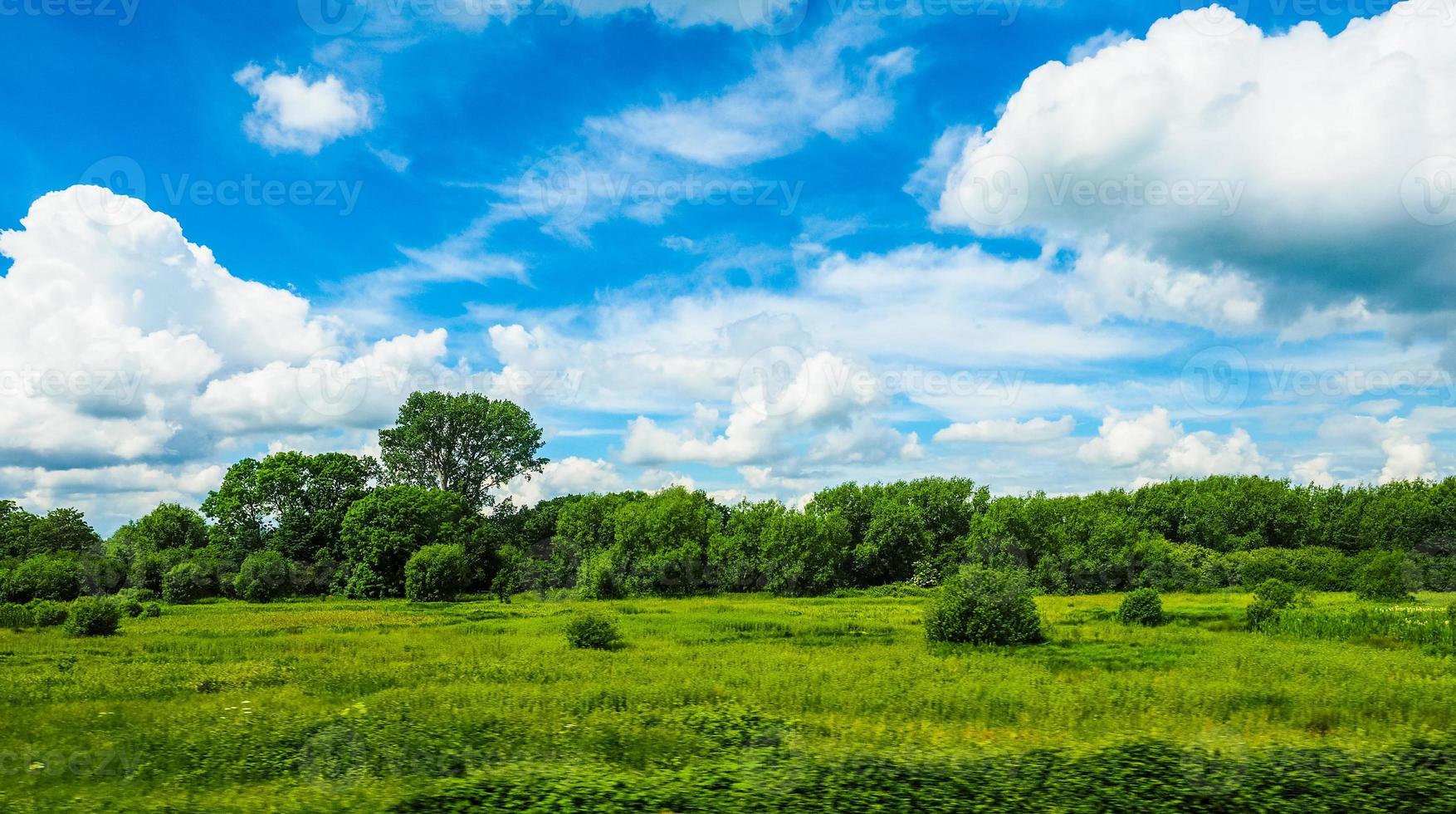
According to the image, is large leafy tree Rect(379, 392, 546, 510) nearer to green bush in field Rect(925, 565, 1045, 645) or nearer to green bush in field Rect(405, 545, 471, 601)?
green bush in field Rect(405, 545, 471, 601)

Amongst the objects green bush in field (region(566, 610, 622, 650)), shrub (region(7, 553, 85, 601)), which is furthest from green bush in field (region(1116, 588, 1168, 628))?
shrub (region(7, 553, 85, 601))

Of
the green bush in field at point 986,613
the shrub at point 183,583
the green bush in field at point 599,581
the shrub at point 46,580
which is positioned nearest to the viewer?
the green bush in field at point 986,613

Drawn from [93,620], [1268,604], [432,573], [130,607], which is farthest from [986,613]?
[432,573]

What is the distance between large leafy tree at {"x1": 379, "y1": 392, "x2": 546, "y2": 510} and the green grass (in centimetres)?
4720

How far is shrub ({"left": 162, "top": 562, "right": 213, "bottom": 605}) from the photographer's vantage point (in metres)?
Answer: 60.9

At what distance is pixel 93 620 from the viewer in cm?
3272

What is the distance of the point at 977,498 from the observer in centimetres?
8669

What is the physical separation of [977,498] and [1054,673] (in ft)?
218

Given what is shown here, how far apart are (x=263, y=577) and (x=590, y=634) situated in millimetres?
46626

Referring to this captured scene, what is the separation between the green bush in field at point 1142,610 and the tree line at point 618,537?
2002 centimetres

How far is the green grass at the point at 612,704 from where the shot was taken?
A: 41.5 feet

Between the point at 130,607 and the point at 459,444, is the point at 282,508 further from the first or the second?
the point at 130,607

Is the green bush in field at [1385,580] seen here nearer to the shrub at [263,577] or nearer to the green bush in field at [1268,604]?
the green bush in field at [1268,604]

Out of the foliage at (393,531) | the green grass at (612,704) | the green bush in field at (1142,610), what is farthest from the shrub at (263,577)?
the green bush in field at (1142,610)
